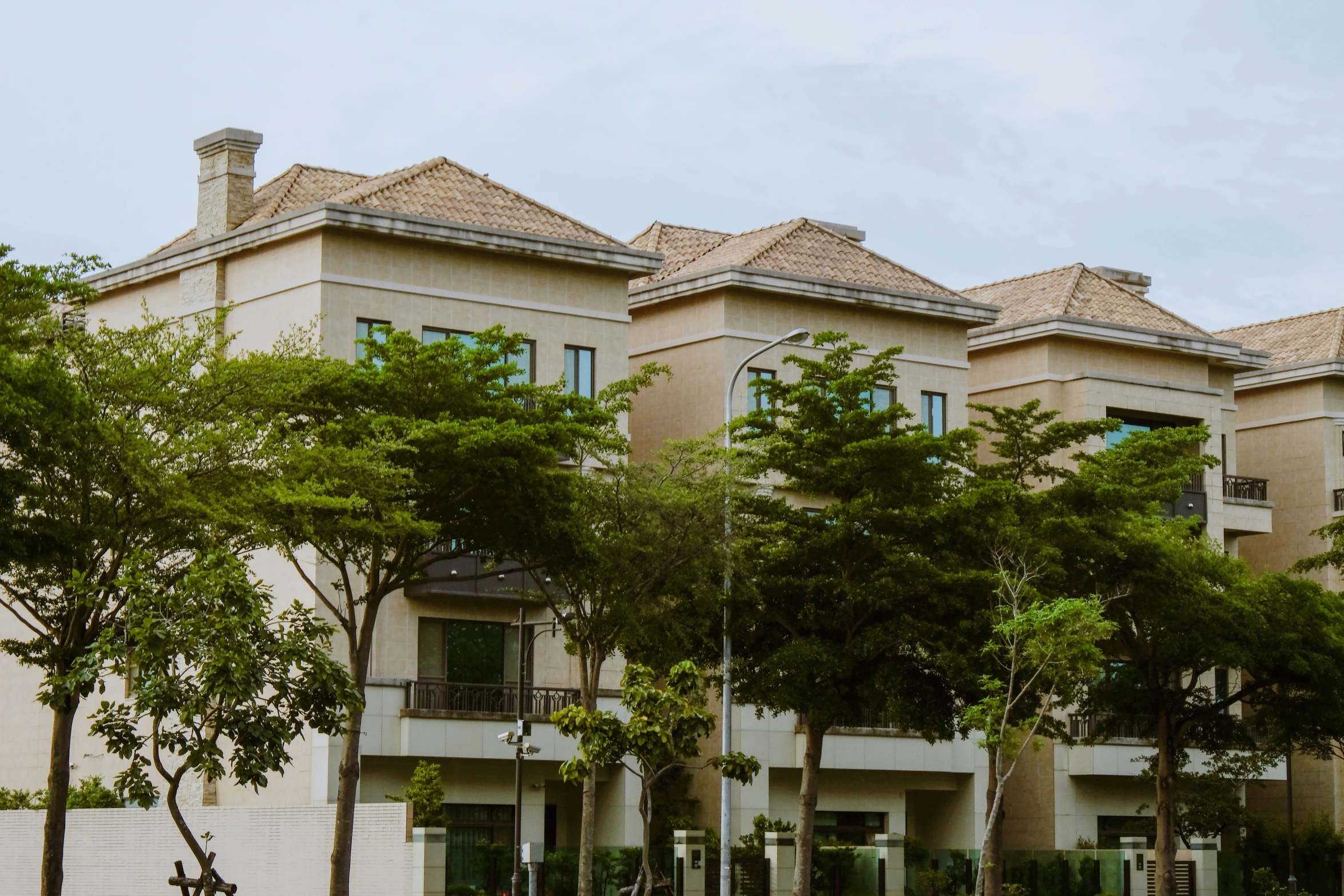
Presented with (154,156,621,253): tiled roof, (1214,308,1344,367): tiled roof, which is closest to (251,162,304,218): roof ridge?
(154,156,621,253): tiled roof

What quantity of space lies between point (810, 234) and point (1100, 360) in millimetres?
9386

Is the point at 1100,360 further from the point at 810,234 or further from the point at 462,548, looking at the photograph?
the point at 462,548

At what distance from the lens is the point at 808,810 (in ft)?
125

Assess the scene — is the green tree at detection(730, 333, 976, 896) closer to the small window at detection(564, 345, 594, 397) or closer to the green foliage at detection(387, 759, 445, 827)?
the green foliage at detection(387, 759, 445, 827)

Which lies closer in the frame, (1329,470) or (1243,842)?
(1243,842)

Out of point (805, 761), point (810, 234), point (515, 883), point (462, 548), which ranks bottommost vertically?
point (515, 883)

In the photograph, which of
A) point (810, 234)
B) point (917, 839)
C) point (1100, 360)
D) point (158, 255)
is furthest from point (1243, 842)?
point (158, 255)

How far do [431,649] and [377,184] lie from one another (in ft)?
37.3

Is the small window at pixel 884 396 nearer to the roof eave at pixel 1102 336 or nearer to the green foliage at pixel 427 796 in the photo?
the roof eave at pixel 1102 336

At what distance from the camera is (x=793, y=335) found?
37.5 metres

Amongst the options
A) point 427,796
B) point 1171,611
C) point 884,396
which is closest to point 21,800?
point 427,796

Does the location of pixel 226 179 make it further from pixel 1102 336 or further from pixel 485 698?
pixel 1102 336

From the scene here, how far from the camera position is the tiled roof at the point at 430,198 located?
4728 cm

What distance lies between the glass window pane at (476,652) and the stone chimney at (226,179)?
38.1 ft
